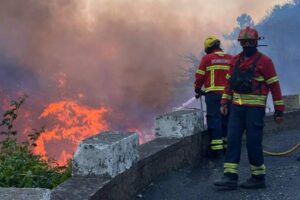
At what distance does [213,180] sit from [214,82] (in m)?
1.51

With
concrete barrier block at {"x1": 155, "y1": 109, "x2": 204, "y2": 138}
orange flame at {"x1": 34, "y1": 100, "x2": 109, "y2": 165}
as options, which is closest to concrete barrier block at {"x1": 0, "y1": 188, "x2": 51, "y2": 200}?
concrete barrier block at {"x1": 155, "y1": 109, "x2": 204, "y2": 138}

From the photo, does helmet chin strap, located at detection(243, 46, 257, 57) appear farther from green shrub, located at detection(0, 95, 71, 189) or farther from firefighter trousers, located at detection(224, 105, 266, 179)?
green shrub, located at detection(0, 95, 71, 189)

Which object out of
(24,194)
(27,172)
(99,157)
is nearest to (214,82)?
(99,157)

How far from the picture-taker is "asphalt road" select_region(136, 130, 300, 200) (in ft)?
16.6

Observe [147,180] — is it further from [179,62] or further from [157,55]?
[179,62]

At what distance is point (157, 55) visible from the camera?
37.1 m

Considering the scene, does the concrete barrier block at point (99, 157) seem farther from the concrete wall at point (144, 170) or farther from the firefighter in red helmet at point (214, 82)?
the firefighter in red helmet at point (214, 82)

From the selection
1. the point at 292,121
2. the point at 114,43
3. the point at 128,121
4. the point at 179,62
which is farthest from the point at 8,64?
the point at 292,121

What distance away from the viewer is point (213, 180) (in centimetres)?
576

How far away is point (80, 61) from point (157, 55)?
24.1ft

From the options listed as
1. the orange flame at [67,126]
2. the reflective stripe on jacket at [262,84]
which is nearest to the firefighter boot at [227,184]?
the reflective stripe on jacket at [262,84]

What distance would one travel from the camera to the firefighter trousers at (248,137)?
5.26m

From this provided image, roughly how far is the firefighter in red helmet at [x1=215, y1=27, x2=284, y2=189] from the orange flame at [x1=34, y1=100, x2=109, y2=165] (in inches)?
861

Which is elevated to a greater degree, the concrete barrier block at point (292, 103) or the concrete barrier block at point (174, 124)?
the concrete barrier block at point (292, 103)
